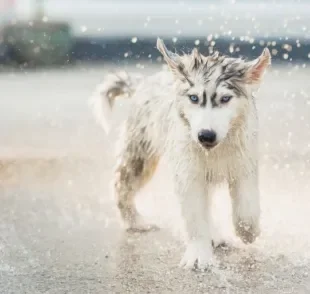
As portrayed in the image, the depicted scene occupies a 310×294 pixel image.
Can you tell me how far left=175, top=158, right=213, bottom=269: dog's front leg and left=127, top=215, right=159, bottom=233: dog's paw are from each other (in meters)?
0.94

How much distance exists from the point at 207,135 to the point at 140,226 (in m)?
1.61

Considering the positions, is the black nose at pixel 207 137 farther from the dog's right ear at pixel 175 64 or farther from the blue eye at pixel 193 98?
the dog's right ear at pixel 175 64

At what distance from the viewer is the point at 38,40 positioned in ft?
72.3

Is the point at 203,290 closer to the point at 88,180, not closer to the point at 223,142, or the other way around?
the point at 223,142

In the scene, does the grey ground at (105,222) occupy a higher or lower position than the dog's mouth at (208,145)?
lower

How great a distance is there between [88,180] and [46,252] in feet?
8.73

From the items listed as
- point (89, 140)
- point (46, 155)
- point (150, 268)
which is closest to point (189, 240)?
point (150, 268)

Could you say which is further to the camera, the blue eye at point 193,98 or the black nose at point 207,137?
the blue eye at point 193,98

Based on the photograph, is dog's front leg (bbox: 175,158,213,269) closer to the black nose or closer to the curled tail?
the black nose

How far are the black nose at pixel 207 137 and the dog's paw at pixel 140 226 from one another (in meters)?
1.52

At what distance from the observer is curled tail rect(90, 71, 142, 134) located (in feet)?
23.4

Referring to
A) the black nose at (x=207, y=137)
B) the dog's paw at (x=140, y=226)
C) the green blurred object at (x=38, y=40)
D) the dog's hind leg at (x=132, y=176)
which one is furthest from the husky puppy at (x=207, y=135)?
the green blurred object at (x=38, y=40)

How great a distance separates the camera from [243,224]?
19.9ft

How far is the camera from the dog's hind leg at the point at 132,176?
6.75m
